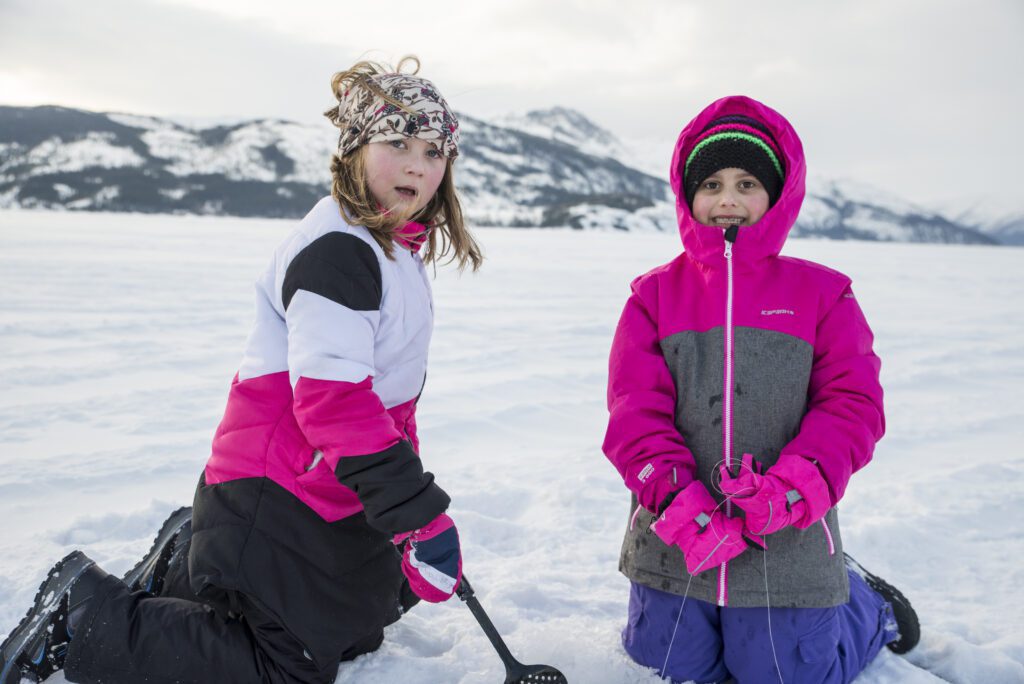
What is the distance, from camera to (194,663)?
1.70 metres

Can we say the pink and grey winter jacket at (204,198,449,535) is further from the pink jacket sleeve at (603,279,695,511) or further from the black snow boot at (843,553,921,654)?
the black snow boot at (843,553,921,654)

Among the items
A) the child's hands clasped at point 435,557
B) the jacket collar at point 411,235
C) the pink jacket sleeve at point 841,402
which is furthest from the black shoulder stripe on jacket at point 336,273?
the pink jacket sleeve at point 841,402

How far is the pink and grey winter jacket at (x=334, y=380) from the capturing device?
154 cm

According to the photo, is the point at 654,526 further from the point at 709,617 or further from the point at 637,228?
the point at 637,228

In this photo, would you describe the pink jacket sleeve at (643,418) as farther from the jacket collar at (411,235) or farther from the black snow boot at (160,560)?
the black snow boot at (160,560)

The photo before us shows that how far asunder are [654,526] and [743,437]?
33cm

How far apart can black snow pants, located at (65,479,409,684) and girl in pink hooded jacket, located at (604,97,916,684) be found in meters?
0.80

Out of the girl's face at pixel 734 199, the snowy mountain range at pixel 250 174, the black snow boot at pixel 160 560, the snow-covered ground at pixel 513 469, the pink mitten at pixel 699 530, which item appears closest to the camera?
the pink mitten at pixel 699 530

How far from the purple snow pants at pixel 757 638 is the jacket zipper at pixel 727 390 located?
11 cm

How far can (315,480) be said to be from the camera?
5.65 ft

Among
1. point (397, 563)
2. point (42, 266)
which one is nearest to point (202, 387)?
point (397, 563)

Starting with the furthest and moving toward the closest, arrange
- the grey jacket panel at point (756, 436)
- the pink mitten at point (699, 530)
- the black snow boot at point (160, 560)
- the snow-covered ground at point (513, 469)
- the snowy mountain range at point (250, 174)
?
the snowy mountain range at point (250, 174) → the snow-covered ground at point (513, 469) → the black snow boot at point (160, 560) → the grey jacket panel at point (756, 436) → the pink mitten at point (699, 530)

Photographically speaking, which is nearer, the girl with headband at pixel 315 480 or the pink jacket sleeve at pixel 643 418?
the girl with headband at pixel 315 480

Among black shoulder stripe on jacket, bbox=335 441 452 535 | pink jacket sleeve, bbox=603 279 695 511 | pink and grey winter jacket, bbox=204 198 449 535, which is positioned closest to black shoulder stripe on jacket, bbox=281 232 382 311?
pink and grey winter jacket, bbox=204 198 449 535
